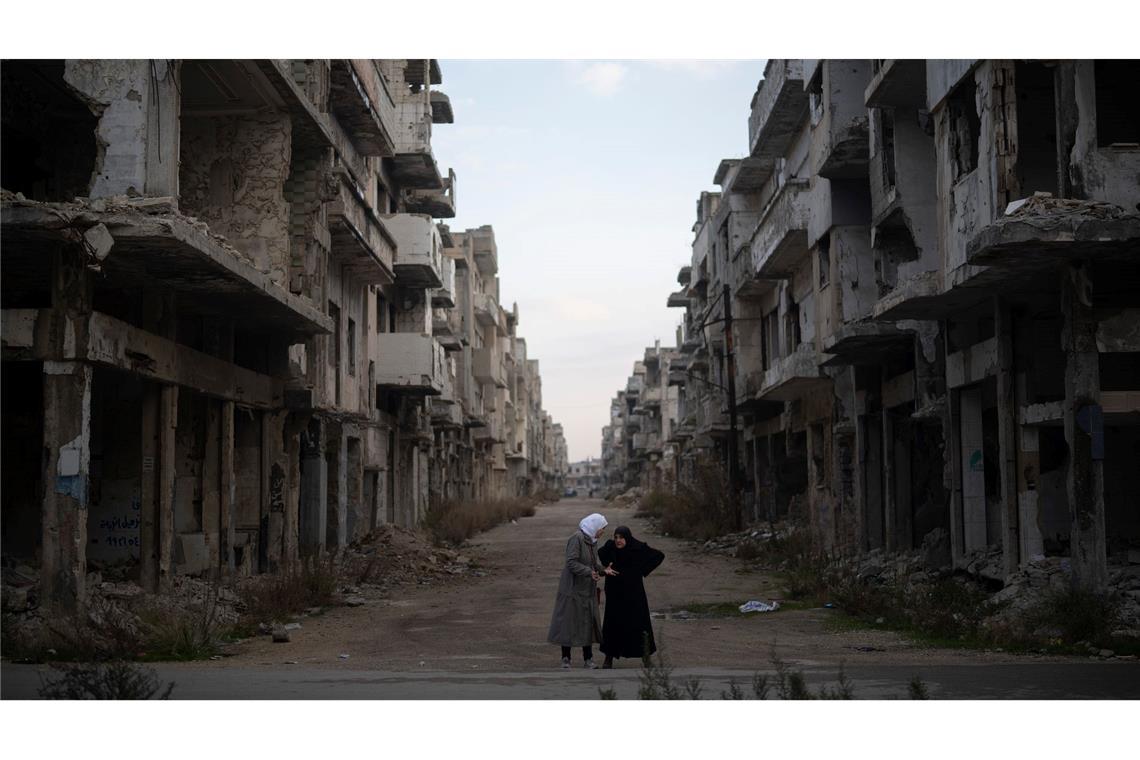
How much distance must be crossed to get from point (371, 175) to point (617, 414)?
138 meters

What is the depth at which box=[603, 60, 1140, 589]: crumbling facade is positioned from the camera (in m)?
13.9

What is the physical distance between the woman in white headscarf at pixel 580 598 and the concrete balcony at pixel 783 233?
51.7 ft

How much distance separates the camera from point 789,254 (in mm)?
30094

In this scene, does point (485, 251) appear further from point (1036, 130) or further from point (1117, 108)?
point (1117, 108)

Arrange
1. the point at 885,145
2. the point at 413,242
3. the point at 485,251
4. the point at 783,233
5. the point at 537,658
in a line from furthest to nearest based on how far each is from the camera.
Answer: the point at 485,251 < the point at 413,242 < the point at 783,233 < the point at 885,145 < the point at 537,658

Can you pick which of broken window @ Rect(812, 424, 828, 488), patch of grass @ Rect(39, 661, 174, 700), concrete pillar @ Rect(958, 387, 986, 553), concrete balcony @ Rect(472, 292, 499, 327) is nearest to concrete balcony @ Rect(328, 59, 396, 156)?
broken window @ Rect(812, 424, 828, 488)

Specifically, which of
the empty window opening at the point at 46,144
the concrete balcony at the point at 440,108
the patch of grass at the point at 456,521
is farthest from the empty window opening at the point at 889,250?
the concrete balcony at the point at 440,108

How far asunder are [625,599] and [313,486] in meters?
13.9

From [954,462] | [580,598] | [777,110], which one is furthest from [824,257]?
[580,598]

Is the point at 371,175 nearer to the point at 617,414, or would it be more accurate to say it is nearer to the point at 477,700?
the point at 477,700

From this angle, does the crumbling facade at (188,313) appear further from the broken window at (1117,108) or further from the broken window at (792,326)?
the broken window at (1117,108)

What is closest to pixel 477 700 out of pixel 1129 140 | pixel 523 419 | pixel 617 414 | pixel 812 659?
pixel 812 659

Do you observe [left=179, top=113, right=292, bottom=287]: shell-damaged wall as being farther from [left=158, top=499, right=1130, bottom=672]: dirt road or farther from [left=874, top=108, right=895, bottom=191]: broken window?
[left=874, top=108, right=895, bottom=191]: broken window

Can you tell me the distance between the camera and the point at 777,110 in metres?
30.3
